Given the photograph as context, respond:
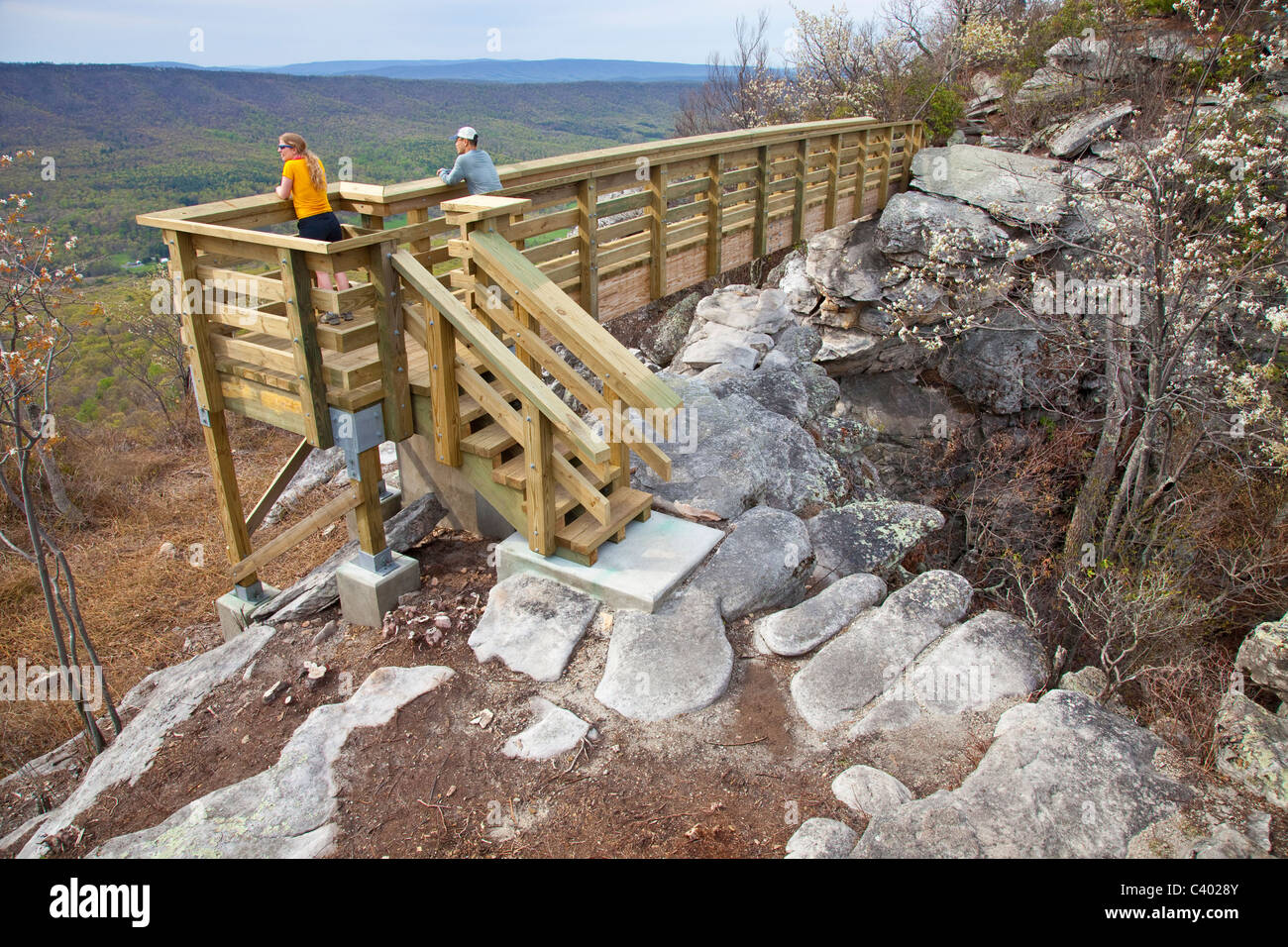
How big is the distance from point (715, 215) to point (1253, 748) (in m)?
7.39

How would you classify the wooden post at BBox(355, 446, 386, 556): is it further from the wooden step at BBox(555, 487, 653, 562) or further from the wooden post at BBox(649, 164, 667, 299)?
the wooden post at BBox(649, 164, 667, 299)

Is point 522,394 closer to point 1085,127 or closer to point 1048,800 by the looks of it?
point 1048,800

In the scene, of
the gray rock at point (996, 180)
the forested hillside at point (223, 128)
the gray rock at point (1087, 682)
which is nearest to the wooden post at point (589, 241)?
the gray rock at point (1087, 682)

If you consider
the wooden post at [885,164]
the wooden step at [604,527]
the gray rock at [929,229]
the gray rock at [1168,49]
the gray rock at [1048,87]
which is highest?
the gray rock at [1168,49]

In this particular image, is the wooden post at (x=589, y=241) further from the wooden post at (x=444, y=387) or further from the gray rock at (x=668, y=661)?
the gray rock at (x=668, y=661)

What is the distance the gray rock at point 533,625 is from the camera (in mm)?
4938

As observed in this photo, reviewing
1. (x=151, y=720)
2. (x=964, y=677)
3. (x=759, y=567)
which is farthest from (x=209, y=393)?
(x=964, y=677)

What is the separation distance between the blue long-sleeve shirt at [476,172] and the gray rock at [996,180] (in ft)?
32.9

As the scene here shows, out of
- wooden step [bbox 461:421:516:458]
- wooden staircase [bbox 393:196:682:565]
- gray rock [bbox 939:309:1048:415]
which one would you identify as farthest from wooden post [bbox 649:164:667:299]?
gray rock [bbox 939:309:1048:415]

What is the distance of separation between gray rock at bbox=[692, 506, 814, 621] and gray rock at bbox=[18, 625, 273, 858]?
3360 millimetres

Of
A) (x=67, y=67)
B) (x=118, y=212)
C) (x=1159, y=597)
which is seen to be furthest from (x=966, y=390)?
(x=67, y=67)

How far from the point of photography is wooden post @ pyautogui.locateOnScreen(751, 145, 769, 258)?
1001 centimetres

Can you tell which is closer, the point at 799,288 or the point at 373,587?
the point at 373,587

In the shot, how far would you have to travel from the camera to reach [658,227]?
8.52m
